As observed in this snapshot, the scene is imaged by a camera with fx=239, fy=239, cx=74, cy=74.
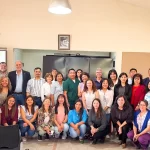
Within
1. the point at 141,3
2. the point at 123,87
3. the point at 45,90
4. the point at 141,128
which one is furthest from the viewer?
the point at 141,3

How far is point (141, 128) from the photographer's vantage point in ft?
12.6

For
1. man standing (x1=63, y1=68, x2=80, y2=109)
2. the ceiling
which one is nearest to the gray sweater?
man standing (x1=63, y1=68, x2=80, y2=109)

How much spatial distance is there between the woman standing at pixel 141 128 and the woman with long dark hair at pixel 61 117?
1.11 metres

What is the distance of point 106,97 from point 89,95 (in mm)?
304

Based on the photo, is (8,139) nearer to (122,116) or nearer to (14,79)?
(14,79)

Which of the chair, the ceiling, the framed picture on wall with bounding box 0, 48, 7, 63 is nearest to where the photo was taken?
the chair

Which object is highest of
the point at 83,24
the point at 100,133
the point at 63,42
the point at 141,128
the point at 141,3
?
A: the point at 141,3

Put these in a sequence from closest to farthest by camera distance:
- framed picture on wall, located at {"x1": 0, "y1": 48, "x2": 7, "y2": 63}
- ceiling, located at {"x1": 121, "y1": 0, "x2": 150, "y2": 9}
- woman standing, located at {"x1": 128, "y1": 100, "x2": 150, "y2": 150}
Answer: woman standing, located at {"x1": 128, "y1": 100, "x2": 150, "y2": 150} → ceiling, located at {"x1": 121, "y1": 0, "x2": 150, "y2": 9} → framed picture on wall, located at {"x1": 0, "y1": 48, "x2": 7, "y2": 63}

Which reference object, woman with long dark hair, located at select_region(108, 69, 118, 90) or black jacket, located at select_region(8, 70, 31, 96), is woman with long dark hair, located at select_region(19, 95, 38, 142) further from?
woman with long dark hair, located at select_region(108, 69, 118, 90)

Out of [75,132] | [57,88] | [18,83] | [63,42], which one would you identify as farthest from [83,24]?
[75,132]

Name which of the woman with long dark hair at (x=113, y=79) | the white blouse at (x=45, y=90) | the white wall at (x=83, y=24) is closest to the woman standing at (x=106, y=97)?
the woman with long dark hair at (x=113, y=79)

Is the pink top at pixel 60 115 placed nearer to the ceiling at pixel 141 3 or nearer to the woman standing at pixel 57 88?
the woman standing at pixel 57 88

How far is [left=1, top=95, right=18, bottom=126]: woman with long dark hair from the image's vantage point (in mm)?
3932

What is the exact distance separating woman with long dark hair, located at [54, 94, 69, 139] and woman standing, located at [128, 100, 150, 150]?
1.11 m
